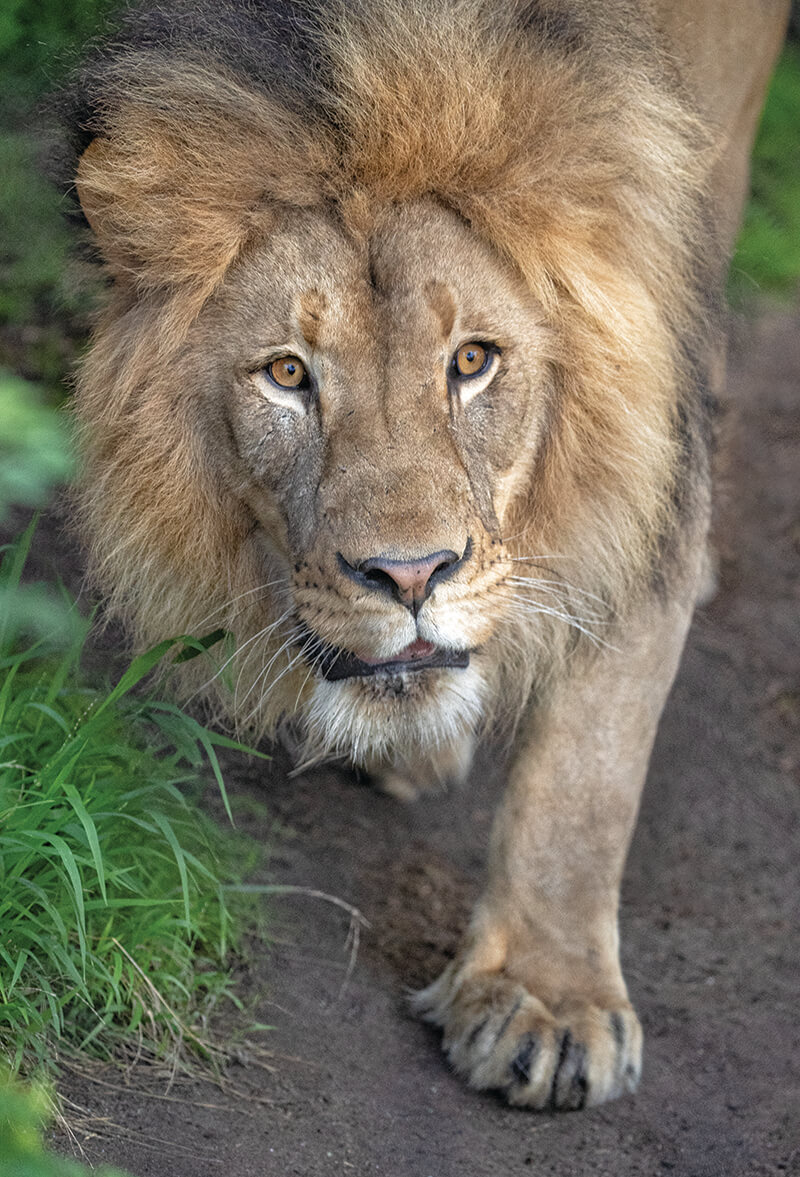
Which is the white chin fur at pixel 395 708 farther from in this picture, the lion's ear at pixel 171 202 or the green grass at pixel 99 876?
the lion's ear at pixel 171 202

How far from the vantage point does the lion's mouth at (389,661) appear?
2461 mm

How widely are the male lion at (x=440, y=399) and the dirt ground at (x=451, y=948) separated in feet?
0.49

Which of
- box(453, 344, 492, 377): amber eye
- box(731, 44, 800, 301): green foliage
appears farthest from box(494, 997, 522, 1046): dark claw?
box(731, 44, 800, 301): green foliage

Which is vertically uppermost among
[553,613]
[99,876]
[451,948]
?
[553,613]

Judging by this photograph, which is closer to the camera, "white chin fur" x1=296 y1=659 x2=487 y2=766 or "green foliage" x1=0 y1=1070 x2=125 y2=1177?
"green foliage" x1=0 y1=1070 x2=125 y2=1177

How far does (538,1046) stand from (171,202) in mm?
1811

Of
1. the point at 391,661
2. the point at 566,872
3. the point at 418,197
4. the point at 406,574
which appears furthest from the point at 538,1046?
the point at 418,197

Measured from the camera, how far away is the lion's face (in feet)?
7.70

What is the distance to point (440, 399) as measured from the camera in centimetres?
247

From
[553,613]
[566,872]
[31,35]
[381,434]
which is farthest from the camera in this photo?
[31,35]

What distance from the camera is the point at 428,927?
342 centimetres

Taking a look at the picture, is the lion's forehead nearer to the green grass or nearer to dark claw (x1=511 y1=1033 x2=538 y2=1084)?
the green grass

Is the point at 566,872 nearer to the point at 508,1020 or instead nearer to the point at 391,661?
the point at 508,1020

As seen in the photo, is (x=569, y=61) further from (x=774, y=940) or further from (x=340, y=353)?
(x=774, y=940)
